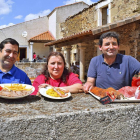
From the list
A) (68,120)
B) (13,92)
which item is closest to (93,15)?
(13,92)

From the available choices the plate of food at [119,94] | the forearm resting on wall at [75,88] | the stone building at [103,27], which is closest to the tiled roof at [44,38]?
the stone building at [103,27]

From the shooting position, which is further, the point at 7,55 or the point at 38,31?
the point at 38,31

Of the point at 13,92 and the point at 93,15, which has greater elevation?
the point at 93,15

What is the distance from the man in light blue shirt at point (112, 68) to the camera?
2.00 meters

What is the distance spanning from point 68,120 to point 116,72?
1126mm

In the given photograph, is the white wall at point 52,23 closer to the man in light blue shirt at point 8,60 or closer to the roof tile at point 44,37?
the roof tile at point 44,37

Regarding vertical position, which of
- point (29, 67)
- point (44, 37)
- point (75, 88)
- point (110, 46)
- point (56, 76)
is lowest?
point (29, 67)

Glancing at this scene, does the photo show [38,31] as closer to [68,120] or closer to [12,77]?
[12,77]

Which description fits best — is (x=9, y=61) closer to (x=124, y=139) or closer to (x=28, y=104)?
(x=28, y=104)

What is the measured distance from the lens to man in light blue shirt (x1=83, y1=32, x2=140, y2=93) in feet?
6.57

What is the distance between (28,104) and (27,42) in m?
18.2

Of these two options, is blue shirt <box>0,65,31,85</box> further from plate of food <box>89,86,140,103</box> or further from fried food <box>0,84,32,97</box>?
plate of food <box>89,86,140,103</box>

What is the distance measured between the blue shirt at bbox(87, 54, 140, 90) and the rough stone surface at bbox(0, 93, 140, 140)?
2.36ft

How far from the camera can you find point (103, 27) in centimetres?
559
